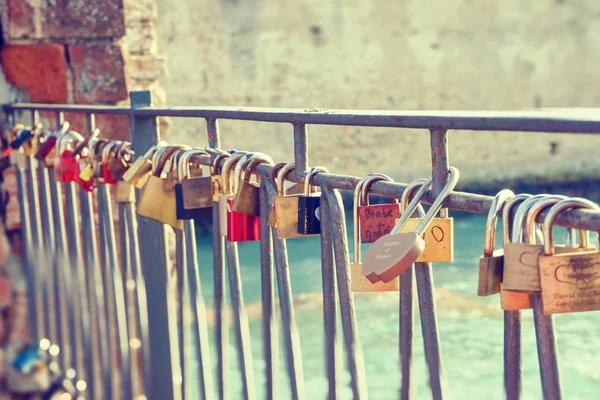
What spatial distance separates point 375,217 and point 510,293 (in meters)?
0.25

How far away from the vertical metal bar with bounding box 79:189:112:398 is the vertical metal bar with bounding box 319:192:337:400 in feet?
3.46

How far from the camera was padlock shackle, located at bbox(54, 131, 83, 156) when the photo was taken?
220cm

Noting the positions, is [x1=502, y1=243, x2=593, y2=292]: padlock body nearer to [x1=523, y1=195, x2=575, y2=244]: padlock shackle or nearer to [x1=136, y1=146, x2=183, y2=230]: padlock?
[x1=523, y1=195, x2=575, y2=244]: padlock shackle

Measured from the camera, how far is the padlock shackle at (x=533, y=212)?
0.86m

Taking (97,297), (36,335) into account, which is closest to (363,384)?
(97,297)

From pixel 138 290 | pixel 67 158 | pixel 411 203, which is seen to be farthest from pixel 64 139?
pixel 411 203

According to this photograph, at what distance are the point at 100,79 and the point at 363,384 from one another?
212 centimetres

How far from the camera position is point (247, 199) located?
140 centimetres

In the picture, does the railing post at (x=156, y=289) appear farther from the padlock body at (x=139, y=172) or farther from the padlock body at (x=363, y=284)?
the padlock body at (x=363, y=284)

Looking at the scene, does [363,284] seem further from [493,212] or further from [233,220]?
[233,220]

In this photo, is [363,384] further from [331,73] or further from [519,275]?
[331,73]

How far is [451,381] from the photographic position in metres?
4.29

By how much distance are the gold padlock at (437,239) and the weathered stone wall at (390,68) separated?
970 cm

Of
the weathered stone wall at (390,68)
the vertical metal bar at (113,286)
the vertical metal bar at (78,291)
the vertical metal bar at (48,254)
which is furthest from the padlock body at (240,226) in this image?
the weathered stone wall at (390,68)
